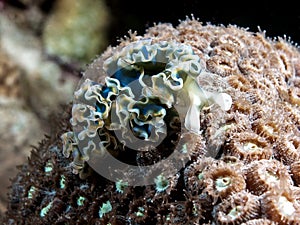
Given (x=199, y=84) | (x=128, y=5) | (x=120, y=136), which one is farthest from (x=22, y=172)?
(x=128, y=5)

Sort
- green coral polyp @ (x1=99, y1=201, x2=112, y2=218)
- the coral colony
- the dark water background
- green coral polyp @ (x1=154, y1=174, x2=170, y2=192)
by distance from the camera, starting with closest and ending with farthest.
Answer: the coral colony
green coral polyp @ (x1=154, y1=174, x2=170, y2=192)
green coral polyp @ (x1=99, y1=201, x2=112, y2=218)
the dark water background

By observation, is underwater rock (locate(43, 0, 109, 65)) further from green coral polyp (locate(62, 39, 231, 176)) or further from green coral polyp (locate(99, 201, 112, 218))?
green coral polyp (locate(99, 201, 112, 218))

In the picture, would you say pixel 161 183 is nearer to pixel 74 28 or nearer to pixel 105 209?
pixel 105 209

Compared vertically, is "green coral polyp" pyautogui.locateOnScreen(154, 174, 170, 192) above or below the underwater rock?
below

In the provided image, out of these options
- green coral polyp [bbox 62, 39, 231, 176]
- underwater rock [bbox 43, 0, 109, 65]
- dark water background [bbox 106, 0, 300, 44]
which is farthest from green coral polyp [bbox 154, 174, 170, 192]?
underwater rock [bbox 43, 0, 109, 65]

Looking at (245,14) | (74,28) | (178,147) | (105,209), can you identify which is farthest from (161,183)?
(74,28)

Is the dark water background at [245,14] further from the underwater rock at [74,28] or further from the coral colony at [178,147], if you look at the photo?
the coral colony at [178,147]

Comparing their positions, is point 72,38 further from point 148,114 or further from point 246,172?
point 246,172

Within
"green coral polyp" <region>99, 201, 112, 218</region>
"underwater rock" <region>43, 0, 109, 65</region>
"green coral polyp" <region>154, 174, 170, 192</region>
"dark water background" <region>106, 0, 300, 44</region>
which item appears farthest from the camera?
"underwater rock" <region>43, 0, 109, 65</region>

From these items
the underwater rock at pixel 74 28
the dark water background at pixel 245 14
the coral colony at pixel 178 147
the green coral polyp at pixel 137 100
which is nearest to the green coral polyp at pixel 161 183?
the coral colony at pixel 178 147
